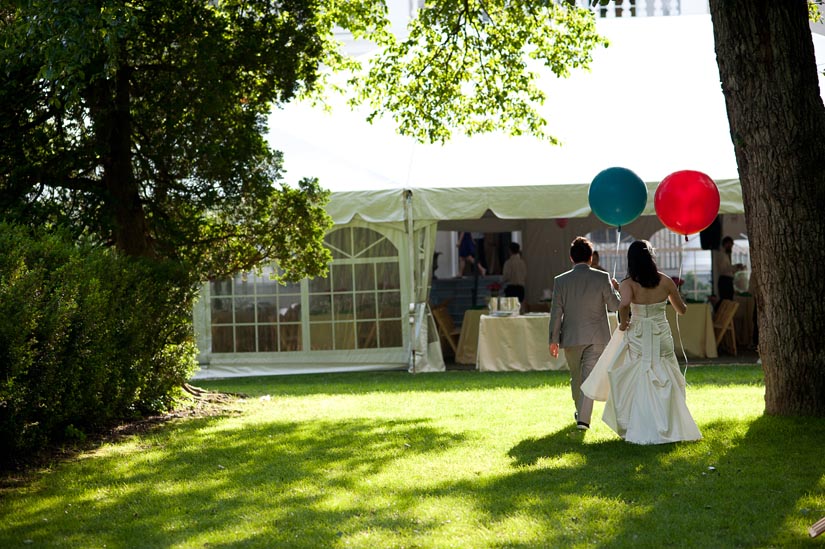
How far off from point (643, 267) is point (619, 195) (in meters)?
1.62

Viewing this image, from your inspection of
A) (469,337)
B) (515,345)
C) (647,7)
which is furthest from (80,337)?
(647,7)

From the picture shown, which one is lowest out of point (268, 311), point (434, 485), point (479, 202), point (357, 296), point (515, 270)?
point (434, 485)

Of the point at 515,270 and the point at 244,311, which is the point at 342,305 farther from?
the point at 515,270

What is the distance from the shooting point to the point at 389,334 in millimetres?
14969

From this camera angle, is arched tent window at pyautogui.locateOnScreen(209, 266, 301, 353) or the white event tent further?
arched tent window at pyautogui.locateOnScreen(209, 266, 301, 353)

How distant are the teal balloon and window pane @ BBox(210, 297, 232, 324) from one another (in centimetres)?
757

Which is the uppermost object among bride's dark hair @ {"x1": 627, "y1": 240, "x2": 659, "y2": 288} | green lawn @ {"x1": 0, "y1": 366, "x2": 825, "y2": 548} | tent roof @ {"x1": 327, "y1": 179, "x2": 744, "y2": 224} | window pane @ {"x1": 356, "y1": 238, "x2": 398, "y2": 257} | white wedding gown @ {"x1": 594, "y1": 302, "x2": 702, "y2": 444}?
tent roof @ {"x1": 327, "y1": 179, "x2": 744, "y2": 224}

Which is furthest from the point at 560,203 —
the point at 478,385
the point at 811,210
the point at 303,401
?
the point at 811,210

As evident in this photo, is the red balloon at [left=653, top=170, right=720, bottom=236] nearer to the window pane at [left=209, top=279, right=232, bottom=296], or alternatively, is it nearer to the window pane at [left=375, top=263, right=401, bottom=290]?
the window pane at [left=375, top=263, right=401, bottom=290]

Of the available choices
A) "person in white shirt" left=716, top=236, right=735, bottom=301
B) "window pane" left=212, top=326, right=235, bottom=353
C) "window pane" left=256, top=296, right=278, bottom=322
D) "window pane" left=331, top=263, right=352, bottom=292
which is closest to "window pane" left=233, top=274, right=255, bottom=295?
"window pane" left=256, top=296, right=278, bottom=322

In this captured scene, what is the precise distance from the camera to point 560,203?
1364 cm

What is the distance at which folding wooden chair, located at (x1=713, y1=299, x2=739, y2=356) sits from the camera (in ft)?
49.6

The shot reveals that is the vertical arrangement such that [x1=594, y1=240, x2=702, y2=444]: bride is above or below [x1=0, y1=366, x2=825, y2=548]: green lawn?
above

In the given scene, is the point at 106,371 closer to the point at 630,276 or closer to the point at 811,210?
the point at 630,276
